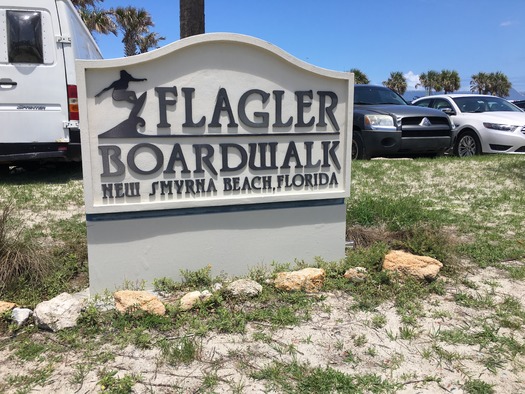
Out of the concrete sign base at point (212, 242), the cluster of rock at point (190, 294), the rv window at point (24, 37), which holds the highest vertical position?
the rv window at point (24, 37)

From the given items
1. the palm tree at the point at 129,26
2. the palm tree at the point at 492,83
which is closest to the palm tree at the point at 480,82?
the palm tree at the point at 492,83

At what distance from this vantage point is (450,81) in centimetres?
5675

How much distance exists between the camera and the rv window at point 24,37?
6766mm

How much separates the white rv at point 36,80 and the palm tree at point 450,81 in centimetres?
5672

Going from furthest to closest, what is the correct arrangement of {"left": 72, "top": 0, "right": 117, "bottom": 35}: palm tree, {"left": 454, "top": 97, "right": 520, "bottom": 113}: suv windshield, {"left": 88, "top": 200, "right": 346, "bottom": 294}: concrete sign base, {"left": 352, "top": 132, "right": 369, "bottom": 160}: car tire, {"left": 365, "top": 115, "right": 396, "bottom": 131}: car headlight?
{"left": 72, "top": 0, "right": 117, "bottom": 35}: palm tree
{"left": 454, "top": 97, "right": 520, "bottom": 113}: suv windshield
{"left": 352, "top": 132, "right": 369, "bottom": 160}: car tire
{"left": 365, "top": 115, "right": 396, "bottom": 131}: car headlight
{"left": 88, "top": 200, "right": 346, "bottom": 294}: concrete sign base

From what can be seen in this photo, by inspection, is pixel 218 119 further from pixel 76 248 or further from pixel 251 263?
pixel 76 248

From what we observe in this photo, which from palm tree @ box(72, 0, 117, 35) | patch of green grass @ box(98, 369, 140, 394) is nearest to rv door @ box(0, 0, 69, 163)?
patch of green grass @ box(98, 369, 140, 394)

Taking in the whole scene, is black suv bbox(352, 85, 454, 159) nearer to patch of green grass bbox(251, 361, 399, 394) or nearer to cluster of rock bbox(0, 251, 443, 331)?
cluster of rock bbox(0, 251, 443, 331)

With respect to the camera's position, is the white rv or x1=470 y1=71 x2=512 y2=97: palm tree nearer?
the white rv

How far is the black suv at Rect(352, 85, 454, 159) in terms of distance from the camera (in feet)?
28.4

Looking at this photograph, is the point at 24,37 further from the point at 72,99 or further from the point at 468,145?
the point at 468,145

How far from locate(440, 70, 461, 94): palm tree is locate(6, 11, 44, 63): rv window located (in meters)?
56.9

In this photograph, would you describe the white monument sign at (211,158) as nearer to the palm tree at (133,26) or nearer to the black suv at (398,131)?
the black suv at (398,131)

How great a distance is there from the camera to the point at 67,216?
18.4 feet
